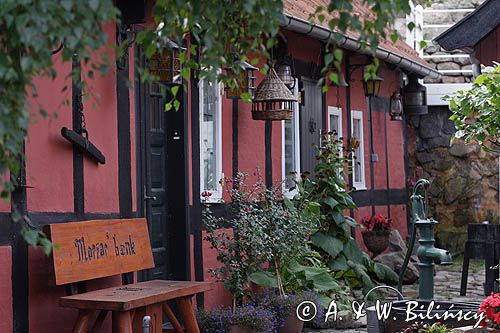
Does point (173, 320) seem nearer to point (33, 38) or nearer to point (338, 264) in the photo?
point (338, 264)

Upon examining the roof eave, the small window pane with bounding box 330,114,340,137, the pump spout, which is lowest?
the pump spout

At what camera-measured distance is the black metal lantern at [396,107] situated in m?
14.6

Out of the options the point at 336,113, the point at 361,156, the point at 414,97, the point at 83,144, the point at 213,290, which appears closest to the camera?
the point at 83,144

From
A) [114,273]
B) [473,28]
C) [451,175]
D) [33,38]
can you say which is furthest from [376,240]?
[33,38]

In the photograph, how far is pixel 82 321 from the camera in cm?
648

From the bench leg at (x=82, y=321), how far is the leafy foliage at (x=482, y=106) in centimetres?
279

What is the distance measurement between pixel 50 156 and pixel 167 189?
6.66 feet

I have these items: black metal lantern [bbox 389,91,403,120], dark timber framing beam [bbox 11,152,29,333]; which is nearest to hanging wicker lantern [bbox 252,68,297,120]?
dark timber framing beam [bbox 11,152,29,333]

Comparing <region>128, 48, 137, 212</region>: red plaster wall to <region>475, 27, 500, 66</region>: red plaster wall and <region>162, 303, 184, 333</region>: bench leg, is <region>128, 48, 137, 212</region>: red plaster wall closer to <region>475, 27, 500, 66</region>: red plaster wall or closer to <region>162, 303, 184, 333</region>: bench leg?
<region>162, 303, 184, 333</region>: bench leg

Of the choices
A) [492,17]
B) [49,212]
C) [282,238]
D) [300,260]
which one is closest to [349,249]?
[300,260]

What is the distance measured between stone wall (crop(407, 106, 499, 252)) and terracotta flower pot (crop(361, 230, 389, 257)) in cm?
328

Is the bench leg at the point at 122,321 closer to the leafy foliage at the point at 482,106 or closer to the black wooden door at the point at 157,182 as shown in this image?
the black wooden door at the point at 157,182

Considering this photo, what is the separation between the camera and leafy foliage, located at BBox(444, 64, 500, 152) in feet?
22.3

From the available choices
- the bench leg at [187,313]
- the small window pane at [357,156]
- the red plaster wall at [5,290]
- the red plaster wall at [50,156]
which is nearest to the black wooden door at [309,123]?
the small window pane at [357,156]
